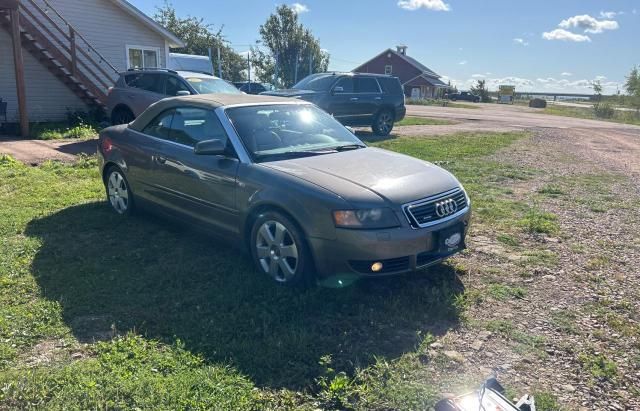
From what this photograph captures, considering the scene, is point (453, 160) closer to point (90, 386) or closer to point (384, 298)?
point (384, 298)

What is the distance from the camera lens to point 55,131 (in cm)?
1316

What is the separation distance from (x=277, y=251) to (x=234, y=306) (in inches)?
22.8

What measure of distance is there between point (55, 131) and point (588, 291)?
13.2m

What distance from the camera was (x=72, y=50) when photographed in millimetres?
15016

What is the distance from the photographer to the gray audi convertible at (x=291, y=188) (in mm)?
3695

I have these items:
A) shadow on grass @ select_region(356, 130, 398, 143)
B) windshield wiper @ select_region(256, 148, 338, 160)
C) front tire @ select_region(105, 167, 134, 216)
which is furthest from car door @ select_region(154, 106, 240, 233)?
shadow on grass @ select_region(356, 130, 398, 143)

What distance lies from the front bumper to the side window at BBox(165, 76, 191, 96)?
8095 millimetres

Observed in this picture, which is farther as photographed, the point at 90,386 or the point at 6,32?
the point at 6,32

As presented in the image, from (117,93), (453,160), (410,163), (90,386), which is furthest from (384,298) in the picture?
(117,93)

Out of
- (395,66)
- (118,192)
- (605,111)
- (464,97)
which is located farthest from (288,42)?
(118,192)

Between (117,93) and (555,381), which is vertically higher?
(117,93)

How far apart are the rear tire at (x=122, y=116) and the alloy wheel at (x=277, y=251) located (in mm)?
8917

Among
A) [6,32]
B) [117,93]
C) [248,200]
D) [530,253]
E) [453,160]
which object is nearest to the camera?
[248,200]

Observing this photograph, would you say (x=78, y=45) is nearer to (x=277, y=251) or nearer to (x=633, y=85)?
(x=277, y=251)
